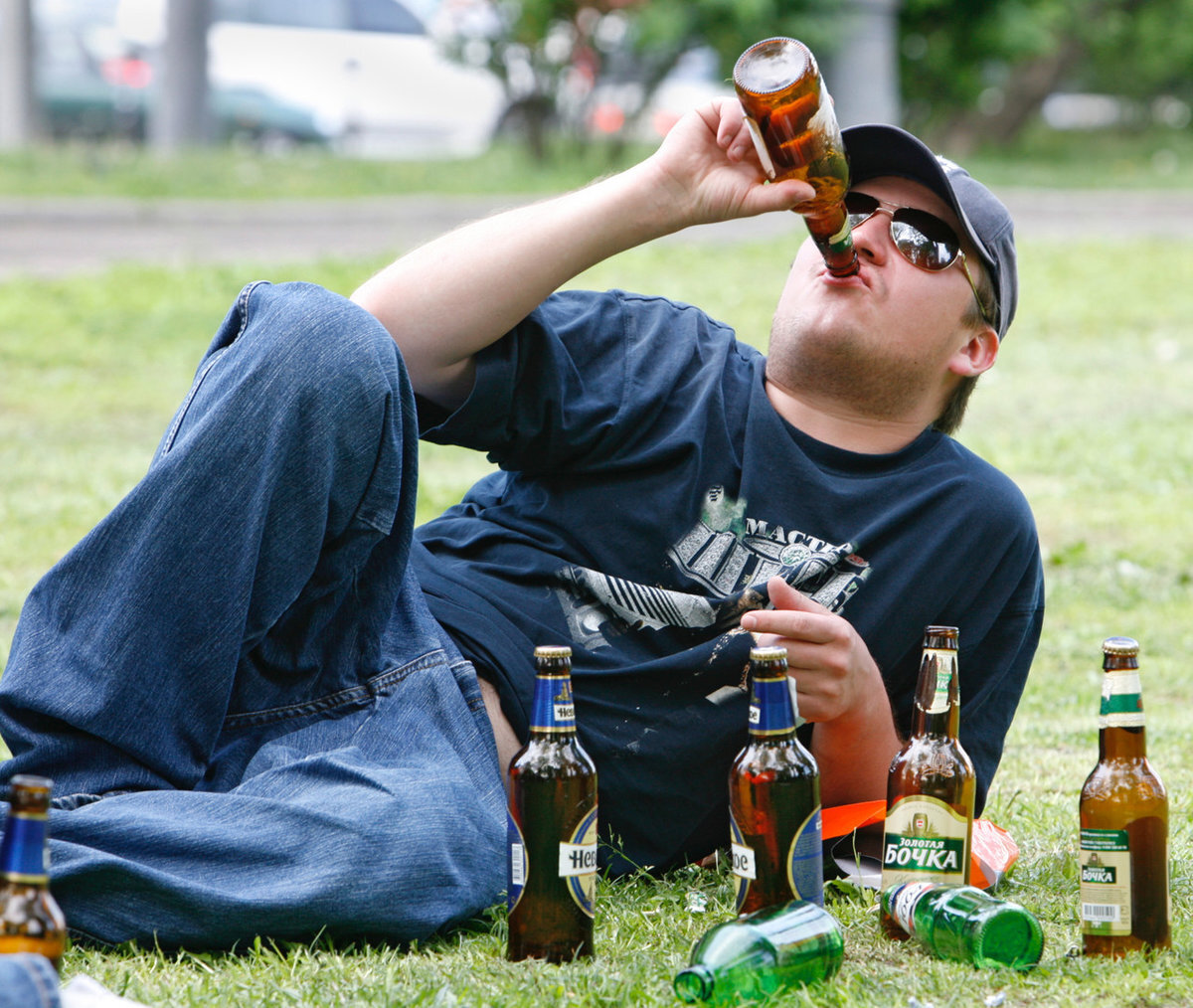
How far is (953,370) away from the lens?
3109 mm

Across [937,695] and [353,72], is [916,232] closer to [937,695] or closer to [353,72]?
[937,695]

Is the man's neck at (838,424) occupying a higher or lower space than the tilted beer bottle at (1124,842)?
higher

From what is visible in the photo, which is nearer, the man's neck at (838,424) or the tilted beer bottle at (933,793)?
the tilted beer bottle at (933,793)

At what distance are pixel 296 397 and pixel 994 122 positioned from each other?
57.3 ft

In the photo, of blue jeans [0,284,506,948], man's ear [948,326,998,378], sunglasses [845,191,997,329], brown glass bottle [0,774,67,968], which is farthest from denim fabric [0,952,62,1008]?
man's ear [948,326,998,378]

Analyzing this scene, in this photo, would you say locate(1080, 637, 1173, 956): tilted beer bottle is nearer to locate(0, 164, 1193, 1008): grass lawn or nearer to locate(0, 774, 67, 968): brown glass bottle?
locate(0, 164, 1193, 1008): grass lawn

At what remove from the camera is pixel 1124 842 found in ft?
7.59

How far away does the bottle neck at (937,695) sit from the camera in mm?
2465

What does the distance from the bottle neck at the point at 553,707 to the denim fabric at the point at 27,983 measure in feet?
2.66

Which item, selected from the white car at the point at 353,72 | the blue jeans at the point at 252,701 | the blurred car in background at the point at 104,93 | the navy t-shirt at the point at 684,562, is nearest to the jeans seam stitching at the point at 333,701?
the blue jeans at the point at 252,701

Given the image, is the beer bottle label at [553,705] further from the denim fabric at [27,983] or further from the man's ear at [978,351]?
the man's ear at [978,351]

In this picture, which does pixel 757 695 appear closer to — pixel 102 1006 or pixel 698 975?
pixel 698 975

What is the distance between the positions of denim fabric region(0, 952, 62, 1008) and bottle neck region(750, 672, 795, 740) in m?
1.07

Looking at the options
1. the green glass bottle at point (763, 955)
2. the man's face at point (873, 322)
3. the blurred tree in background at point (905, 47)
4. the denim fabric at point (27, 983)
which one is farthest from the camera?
the blurred tree in background at point (905, 47)
